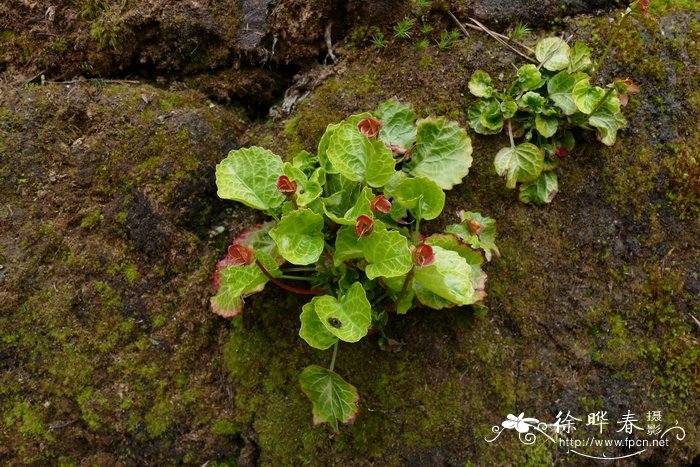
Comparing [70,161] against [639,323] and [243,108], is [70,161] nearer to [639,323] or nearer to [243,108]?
[243,108]

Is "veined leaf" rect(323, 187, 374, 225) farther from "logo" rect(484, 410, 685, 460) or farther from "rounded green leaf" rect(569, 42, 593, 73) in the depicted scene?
"rounded green leaf" rect(569, 42, 593, 73)

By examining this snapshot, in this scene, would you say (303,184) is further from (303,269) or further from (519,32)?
(519,32)

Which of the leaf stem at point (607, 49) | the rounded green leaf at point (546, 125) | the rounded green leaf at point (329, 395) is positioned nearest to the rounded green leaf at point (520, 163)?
the rounded green leaf at point (546, 125)

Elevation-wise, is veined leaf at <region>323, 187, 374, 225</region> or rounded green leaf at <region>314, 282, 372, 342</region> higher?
veined leaf at <region>323, 187, 374, 225</region>

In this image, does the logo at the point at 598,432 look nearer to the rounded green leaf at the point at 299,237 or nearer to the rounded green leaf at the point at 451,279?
the rounded green leaf at the point at 451,279

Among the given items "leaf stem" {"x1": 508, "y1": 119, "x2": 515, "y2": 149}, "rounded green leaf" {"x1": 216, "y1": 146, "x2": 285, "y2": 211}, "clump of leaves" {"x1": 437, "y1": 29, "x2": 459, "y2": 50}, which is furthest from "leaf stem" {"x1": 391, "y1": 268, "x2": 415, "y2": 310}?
"clump of leaves" {"x1": 437, "y1": 29, "x2": 459, "y2": 50}

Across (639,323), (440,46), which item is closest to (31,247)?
(440,46)

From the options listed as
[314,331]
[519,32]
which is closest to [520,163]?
[519,32]
